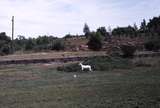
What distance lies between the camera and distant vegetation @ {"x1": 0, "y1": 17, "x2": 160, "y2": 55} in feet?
225

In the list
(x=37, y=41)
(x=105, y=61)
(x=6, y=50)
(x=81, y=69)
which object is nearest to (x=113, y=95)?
(x=81, y=69)

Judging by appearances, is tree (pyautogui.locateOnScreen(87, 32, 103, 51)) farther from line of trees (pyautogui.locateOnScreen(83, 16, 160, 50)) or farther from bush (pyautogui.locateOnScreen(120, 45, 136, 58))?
bush (pyautogui.locateOnScreen(120, 45, 136, 58))

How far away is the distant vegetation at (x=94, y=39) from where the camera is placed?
A: 6844 centimetres

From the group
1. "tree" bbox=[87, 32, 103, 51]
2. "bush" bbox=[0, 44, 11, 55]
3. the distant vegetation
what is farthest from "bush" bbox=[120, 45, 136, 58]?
"bush" bbox=[0, 44, 11, 55]

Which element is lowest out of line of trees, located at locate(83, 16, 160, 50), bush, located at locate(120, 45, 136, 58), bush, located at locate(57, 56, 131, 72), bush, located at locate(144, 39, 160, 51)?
bush, located at locate(57, 56, 131, 72)

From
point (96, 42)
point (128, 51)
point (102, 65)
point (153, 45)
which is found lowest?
point (102, 65)

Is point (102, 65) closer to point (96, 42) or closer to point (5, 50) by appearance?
point (96, 42)

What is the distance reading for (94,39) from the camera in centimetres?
6819

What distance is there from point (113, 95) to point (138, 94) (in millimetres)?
1155

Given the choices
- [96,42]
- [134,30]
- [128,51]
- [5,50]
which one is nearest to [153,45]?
[96,42]

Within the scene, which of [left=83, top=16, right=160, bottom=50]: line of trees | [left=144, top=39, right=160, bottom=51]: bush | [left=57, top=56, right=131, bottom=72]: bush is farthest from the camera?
[left=83, top=16, right=160, bottom=50]: line of trees

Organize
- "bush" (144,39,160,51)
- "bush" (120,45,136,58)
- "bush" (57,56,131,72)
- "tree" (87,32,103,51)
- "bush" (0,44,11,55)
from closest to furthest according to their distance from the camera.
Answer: "bush" (57,56,131,72) < "bush" (120,45,136,58) < "bush" (144,39,160,51) < "tree" (87,32,103,51) < "bush" (0,44,11,55)

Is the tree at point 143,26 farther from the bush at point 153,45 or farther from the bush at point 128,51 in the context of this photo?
the bush at point 128,51

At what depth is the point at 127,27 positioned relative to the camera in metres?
109
